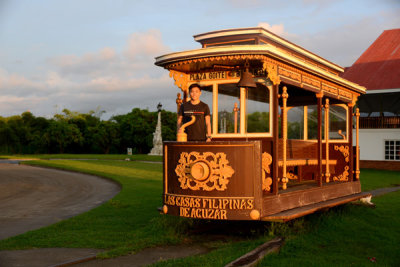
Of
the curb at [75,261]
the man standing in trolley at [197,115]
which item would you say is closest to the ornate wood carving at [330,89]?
the man standing in trolley at [197,115]

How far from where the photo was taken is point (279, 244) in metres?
7.49

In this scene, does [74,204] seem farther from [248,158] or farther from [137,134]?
[137,134]

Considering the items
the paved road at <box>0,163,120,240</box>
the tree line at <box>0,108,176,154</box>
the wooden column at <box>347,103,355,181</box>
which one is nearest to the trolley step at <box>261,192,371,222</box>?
the wooden column at <box>347,103,355,181</box>

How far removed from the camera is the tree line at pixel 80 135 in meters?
59.0

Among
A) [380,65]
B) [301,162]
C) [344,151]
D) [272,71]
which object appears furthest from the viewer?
[380,65]

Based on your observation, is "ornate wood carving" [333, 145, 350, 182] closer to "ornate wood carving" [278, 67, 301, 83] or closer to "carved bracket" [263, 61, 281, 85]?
"ornate wood carving" [278, 67, 301, 83]

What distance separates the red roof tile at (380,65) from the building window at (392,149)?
4353 millimetres

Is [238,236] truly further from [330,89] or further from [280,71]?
[330,89]

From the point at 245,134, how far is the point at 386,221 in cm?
438

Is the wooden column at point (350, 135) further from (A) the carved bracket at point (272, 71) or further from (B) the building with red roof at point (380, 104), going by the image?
(B) the building with red roof at point (380, 104)

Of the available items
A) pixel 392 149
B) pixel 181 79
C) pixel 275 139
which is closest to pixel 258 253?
pixel 275 139

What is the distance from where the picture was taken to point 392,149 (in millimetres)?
31656

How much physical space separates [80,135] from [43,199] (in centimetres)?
4743

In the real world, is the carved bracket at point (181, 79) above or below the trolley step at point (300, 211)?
above
